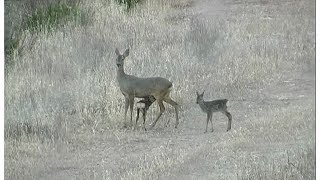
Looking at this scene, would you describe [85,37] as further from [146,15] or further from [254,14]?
[254,14]

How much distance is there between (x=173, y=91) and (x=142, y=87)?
104mm

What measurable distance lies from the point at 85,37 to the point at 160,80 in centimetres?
32

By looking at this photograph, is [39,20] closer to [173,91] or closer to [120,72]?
[120,72]

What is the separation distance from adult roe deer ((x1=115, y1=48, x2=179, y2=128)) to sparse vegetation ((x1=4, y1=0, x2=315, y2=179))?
0.02 meters

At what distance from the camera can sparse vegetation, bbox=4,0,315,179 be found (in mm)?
4348

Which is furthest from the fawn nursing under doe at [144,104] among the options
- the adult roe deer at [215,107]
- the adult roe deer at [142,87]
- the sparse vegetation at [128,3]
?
the sparse vegetation at [128,3]

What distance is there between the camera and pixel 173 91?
14.5ft

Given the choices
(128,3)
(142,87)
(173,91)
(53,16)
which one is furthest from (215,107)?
(53,16)

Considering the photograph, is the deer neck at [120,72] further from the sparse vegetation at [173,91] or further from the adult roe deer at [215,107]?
the adult roe deer at [215,107]

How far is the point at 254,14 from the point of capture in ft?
14.5

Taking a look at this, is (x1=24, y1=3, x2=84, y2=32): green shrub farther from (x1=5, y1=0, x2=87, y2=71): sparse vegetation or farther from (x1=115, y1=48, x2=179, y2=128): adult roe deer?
(x1=115, y1=48, x2=179, y2=128): adult roe deer

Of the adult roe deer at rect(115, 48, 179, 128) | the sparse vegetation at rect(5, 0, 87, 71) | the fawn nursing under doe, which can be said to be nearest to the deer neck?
the adult roe deer at rect(115, 48, 179, 128)

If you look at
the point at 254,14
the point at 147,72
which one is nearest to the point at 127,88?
the point at 147,72

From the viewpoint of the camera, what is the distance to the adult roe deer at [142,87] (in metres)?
4.40
